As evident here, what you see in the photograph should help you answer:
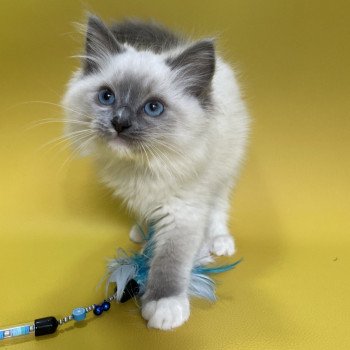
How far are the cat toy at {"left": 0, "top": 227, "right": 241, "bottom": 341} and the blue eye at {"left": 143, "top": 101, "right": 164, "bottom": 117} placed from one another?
525 millimetres

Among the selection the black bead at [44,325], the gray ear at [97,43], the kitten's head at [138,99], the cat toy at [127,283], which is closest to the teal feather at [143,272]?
the cat toy at [127,283]

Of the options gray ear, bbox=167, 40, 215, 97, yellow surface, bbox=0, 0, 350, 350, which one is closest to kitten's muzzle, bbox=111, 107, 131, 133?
gray ear, bbox=167, 40, 215, 97

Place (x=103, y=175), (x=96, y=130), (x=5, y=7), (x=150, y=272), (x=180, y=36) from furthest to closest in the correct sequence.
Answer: (x=5, y=7) → (x=180, y=36) → (x=103, y=175) → (x=150, y=272) → (x=96, y=130)

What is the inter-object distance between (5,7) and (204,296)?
1633 mm

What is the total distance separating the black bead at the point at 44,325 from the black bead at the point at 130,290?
0.25 metres

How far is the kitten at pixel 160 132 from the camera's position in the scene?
1415mm

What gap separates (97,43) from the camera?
5.08ft

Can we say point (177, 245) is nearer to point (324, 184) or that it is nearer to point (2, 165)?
point (324, 184)

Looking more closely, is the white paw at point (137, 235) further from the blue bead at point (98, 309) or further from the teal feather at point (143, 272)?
the blue bead at point (98, 309)

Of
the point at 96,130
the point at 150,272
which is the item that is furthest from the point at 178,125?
the point at 150,272

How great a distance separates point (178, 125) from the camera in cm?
143

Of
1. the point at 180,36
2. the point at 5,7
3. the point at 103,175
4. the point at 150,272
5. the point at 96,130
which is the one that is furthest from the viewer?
the point at 5,7

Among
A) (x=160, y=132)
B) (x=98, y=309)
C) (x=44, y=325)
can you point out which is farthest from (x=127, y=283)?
(x=160, y=132)

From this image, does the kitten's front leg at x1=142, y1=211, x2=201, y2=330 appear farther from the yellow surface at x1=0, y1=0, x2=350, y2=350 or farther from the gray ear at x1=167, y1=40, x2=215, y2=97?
the gray ear at x1=167, y1=40, x2=215, y2=97
